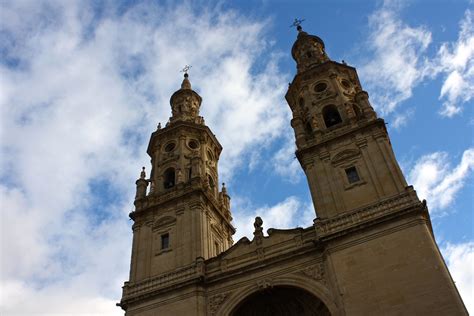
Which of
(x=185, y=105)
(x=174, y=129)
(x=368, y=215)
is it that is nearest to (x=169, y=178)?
(x=174, y=129)

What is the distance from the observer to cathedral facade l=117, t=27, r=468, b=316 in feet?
67.9

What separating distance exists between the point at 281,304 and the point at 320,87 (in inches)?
670

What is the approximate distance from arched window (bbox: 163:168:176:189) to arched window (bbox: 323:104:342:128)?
481 inches

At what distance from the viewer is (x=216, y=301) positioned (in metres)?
24.5

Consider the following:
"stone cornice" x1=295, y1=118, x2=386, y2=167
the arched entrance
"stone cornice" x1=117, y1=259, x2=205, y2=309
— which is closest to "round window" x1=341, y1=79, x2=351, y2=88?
"stone cornice" x1=295, y1=118, x2=386, y2=167

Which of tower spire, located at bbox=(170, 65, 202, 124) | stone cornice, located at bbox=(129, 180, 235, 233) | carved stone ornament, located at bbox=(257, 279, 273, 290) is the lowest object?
carved stone ornament, located at bbox=(257, 279, 273, 290)

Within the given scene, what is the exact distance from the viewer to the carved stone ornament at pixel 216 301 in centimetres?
2414

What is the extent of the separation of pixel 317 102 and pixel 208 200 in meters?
10.6

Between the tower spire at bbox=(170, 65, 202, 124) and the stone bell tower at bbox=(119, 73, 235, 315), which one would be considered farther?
the tower spire at bbox=(170, 65, 202, 124)

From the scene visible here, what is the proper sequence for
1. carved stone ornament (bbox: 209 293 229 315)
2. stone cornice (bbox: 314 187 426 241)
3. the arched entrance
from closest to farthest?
stone cornice (bbox: 314 187 426 241) → the arched entrance → carved stone ornament (bbox: 209 293 229 315)

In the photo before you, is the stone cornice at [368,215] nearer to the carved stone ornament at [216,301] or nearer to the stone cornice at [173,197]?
the carved stone ornament at [216,301]

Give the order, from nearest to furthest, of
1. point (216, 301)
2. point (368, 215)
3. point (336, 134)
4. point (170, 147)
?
point (368, 215), point (216, 301), point (336, 134), point (170, 147)

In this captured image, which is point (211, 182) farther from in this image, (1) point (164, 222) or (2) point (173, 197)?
(1) point (164, 222)

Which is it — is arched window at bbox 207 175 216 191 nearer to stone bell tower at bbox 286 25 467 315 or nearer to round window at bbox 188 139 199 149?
round window at bbox 188 139 199 149
